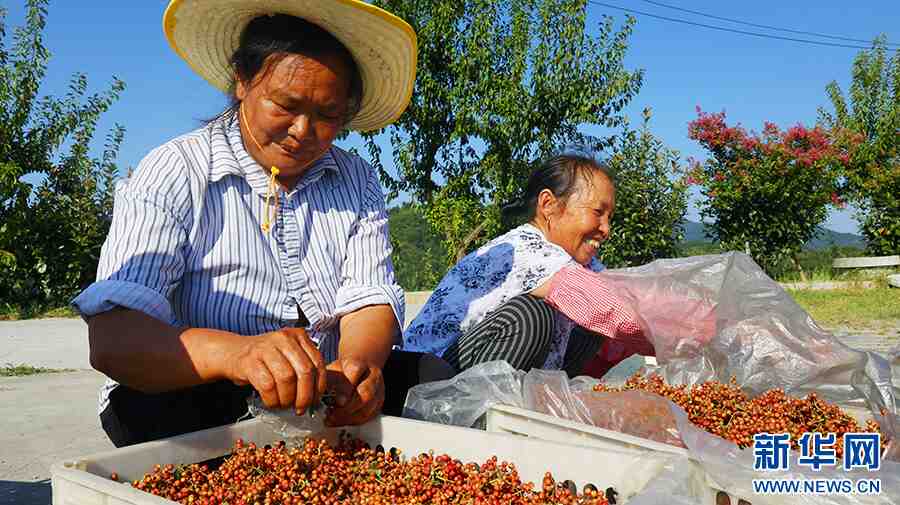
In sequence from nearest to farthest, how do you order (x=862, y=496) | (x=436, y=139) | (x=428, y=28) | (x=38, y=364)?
(x=862, y=496) → (x=38, y=364) → (x=428, y=28) → (x=436, y=139)

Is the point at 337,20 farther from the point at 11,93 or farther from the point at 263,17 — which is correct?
the point at 11,93

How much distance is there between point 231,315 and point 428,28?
6923mm

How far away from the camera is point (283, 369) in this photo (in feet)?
4.48

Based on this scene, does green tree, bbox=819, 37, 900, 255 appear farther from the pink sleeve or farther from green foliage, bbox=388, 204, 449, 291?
the pink sleeve

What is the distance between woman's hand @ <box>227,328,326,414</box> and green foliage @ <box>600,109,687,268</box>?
27.2 ft

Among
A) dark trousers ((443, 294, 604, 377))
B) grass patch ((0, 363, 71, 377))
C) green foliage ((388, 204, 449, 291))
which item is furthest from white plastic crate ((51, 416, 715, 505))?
green foliage ((388, 204, 449, 291))

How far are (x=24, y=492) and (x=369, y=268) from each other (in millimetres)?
1439

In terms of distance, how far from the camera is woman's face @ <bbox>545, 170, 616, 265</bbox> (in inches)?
115

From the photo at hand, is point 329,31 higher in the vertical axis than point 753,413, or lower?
higher

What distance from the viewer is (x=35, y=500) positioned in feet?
7.73

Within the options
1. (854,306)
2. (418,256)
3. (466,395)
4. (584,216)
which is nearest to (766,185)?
(854,306)

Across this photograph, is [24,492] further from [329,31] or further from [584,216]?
[584,216]

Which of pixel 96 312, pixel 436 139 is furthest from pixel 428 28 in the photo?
pixel 96 312

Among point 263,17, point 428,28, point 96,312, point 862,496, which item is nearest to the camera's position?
point 862,496
